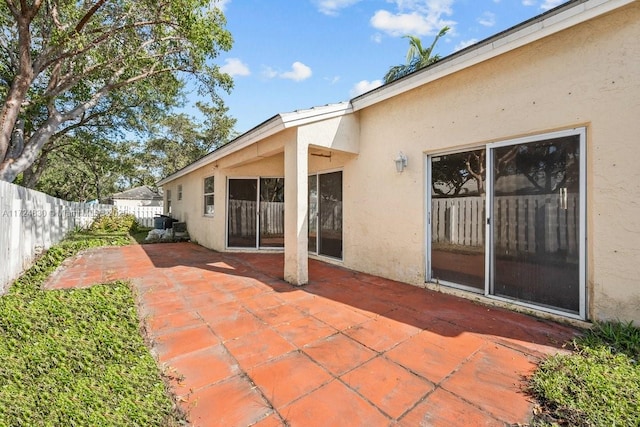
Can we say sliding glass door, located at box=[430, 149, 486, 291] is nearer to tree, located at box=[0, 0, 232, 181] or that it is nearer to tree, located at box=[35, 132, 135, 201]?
tree, located at box=[0, 0, 232, 181]

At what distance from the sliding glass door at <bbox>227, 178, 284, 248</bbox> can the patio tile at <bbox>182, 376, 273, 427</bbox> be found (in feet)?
21.5

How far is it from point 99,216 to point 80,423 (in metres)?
17.6

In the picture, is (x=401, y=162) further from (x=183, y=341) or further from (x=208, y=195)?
(x=208, y=195)

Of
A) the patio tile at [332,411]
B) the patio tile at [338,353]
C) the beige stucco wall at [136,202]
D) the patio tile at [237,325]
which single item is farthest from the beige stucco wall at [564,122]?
the beige stucco wall at [136,202]

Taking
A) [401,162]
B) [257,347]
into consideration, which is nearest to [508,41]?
[401,162]

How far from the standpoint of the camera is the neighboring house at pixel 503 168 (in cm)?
322

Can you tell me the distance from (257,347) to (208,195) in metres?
8.47


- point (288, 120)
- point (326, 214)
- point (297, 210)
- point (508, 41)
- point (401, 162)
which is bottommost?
point (326, 214)

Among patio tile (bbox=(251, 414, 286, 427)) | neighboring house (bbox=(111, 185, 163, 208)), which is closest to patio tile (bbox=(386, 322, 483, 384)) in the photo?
patio tile (bbox=(251, 414, 286, 427))

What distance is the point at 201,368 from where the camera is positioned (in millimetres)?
2580

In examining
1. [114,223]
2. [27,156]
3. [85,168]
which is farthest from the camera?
[85,168]

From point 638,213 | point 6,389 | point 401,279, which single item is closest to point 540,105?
point 638,213

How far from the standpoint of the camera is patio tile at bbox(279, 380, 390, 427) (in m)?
1.94

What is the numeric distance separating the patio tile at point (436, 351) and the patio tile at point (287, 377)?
2.78 feet
